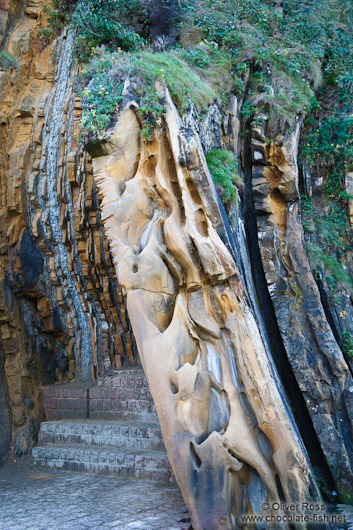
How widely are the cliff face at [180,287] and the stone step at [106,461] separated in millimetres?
1576

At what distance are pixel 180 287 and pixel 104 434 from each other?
3453 mm

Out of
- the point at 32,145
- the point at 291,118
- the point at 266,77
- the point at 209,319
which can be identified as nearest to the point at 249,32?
the point at 266,77

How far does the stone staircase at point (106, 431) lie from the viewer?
24.4 ft

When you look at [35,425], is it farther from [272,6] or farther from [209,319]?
[272,6]

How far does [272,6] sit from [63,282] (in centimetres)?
860

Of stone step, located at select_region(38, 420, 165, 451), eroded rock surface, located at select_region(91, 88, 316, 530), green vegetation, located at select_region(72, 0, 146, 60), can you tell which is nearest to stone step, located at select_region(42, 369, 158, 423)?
stone step, located at select_region(38, 420, 165, 451)

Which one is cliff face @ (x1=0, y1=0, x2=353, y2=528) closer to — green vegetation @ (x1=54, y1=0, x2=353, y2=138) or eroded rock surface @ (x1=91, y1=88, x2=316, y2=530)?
eroded rock surface @ (x1=91, y1=88, x2=316, y2=530)

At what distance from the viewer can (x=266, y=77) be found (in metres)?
10.6

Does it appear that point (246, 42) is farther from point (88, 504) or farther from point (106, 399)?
point (88, 504)

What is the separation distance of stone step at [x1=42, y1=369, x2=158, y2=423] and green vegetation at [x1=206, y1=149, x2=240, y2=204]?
3677 mm

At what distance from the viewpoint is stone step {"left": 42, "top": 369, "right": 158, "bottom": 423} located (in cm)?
873

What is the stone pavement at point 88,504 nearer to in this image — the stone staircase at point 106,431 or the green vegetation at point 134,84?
the stone staircase at point 106,431

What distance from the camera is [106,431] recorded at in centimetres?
832

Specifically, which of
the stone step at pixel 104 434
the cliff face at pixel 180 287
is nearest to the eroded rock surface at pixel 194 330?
the cliff face at pixel 180 287
